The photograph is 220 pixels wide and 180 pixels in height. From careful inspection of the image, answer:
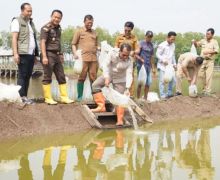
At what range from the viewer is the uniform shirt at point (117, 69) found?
7020mm

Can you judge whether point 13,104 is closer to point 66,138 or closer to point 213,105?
point 66,138

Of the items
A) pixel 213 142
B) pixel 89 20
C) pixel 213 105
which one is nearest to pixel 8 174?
pixel 213 142

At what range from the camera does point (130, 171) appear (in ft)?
14.7

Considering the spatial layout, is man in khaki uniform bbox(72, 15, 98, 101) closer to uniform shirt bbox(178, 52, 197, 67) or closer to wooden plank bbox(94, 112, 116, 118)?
wooden plank bbox(94, 112, 116, 118)

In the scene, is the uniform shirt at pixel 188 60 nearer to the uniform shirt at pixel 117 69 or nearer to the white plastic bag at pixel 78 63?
the uniform shirt at pixel 117 69

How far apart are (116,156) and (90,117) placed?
2.23 m

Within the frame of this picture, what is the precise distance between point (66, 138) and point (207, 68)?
5082mm

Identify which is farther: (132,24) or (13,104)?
(132,24)

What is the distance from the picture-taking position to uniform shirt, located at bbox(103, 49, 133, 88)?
7020 millimetres

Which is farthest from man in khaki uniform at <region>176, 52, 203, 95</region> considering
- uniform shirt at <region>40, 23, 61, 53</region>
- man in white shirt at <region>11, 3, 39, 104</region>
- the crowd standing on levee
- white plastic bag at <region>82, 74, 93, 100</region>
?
man in white shirt at <region>11, 3, 39, 104</region>

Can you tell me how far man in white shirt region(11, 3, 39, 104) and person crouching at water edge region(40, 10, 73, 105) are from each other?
224 millimetres

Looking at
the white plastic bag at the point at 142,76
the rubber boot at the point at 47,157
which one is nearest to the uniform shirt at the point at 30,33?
the rubber boot at the point at 47,157

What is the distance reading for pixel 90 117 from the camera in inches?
287

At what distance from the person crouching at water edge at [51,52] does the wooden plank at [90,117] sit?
0.55 m
